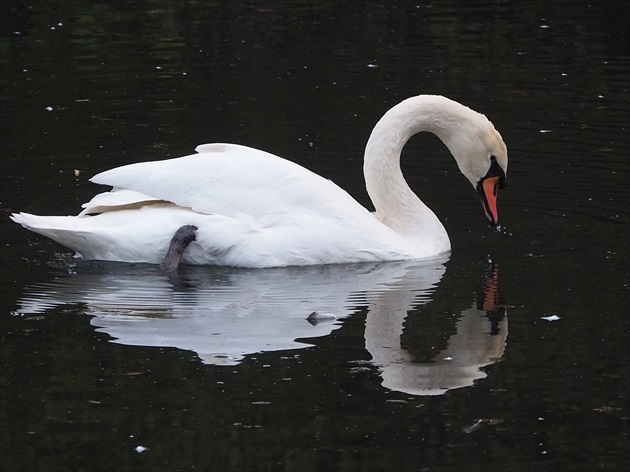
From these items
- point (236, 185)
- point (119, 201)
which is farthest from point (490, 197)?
point (119, 201)

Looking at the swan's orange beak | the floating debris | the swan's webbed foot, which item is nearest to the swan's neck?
the swan's orange beak

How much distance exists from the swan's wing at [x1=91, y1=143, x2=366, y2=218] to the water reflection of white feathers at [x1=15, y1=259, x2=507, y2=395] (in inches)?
16.9

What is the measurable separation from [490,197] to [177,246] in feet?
7.69

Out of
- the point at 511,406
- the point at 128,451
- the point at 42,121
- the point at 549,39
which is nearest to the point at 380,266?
the point at 511,406

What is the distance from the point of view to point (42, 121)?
44.8ft

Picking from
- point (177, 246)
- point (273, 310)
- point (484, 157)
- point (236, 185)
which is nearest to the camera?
point (273, 310)

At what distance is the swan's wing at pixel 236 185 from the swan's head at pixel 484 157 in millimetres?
1069

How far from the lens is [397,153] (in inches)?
399

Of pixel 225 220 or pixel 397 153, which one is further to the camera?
pixel 397 153

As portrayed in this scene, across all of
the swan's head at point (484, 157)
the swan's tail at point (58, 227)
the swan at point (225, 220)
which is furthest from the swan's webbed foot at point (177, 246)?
the swan's head at point (484, 157)

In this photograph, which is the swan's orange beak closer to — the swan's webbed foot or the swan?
the swan

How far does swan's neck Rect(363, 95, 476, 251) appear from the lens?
997 centimetres

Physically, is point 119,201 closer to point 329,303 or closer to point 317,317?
point 329,303

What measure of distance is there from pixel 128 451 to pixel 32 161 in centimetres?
631
